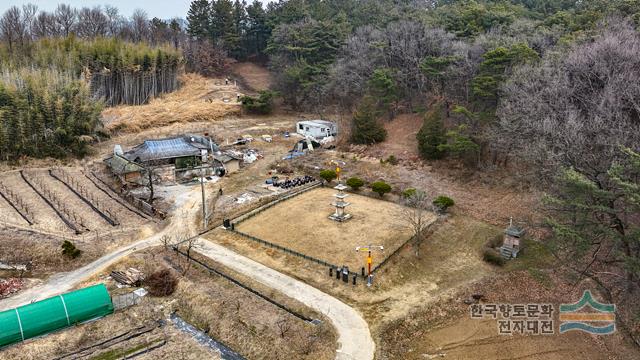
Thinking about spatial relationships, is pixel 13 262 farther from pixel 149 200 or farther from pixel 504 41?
pixel 504 41

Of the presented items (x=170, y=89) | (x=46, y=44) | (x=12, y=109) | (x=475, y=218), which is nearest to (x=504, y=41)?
(x=475, y=218)

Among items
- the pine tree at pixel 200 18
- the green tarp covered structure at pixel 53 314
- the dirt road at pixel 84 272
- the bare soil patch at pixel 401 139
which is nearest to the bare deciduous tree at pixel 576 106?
the bare soil patch at pixel 401 139

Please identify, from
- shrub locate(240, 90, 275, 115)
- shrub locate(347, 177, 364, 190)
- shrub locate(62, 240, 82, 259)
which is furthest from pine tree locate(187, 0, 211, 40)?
shrub locate(62, 240, 82, 259)

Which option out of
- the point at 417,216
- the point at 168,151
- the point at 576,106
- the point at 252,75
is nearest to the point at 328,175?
the point at 417,216

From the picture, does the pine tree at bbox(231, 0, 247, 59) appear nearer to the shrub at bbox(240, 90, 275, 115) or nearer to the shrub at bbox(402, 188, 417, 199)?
the shrub at bbox(240, 90, 275, 115)

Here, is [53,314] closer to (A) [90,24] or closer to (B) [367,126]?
(B) [367,126]
